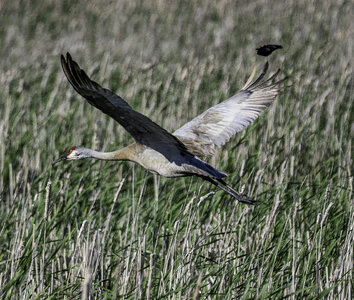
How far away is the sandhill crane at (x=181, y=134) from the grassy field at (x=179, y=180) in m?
0.15

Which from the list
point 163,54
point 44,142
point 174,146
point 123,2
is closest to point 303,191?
point 174,146

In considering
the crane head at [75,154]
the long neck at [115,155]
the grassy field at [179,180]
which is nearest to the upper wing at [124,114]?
the long neck at [115,155]

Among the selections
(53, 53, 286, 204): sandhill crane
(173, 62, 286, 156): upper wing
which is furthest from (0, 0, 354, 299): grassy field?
(173, 62, 286, 156): upper wing

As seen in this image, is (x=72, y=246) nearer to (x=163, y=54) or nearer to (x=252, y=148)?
(x=252, y=148)

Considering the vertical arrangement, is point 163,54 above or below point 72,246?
above

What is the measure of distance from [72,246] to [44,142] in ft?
5.53

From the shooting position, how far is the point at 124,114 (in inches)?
152

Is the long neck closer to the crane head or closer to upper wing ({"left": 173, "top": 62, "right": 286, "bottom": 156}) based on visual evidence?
the crane head

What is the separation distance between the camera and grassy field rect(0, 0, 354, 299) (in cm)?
340

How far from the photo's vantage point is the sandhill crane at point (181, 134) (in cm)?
374

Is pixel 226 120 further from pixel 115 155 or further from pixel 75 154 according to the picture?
pixel 75 154

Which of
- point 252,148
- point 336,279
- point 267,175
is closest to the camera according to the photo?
point 336,279

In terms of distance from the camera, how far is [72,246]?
12.8 feet

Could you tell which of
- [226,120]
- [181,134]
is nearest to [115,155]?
[181,134]
